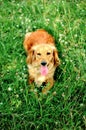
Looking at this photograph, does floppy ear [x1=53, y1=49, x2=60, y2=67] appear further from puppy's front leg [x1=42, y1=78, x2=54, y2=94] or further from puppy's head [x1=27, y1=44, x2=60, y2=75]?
puppy's front leg [x1=42, y1=78, x2=54, y2=94]

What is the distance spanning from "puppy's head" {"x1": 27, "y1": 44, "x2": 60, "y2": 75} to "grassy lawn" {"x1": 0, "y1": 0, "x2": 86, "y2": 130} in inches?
6.0

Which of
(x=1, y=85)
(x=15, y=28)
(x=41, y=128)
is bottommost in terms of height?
(x=41, y=128)

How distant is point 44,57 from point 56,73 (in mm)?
465

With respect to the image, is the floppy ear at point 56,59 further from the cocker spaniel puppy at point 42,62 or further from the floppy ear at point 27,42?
the floppy ear at point 27,42

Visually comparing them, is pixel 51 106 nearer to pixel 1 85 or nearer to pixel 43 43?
pixel 1 85

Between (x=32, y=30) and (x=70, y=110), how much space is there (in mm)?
2270

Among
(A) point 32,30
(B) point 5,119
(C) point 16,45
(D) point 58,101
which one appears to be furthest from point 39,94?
(A) point 32,30

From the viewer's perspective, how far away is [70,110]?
5289mm

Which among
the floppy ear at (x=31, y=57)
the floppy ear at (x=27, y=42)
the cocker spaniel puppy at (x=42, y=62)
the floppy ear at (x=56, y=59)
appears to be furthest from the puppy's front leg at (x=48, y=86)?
the floppy ear at (x=27, y=42)

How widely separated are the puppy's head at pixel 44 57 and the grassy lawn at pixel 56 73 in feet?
0.50

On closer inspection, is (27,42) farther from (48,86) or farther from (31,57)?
(48,86)

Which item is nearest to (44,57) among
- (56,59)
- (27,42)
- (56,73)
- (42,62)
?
(42,62)

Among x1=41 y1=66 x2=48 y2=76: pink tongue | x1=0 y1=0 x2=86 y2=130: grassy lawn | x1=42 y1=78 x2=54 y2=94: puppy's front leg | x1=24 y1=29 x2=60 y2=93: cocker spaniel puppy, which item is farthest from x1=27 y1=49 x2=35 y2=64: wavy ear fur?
x1=42 y1=78 x2=54 y2=94: puppy's front leg

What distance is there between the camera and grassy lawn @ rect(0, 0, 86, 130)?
5242 millimetres
